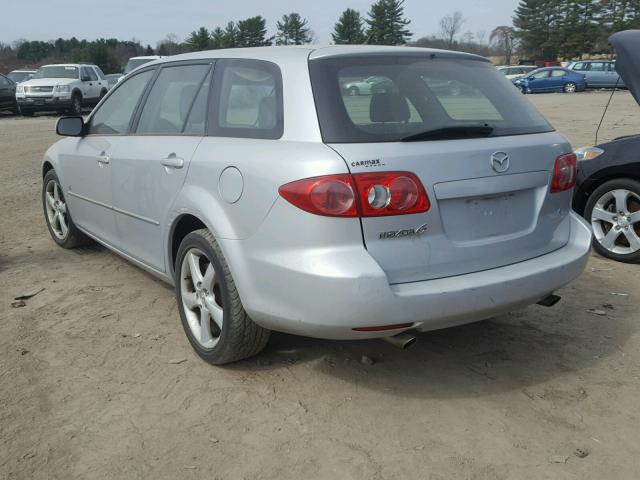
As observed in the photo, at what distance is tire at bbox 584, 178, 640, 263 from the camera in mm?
5285

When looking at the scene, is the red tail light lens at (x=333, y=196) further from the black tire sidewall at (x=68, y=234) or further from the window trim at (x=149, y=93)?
the black tire sidewall at (x=68, y=234)

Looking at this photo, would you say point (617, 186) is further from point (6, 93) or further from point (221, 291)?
point (6, 93)

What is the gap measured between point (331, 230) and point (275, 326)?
57cm

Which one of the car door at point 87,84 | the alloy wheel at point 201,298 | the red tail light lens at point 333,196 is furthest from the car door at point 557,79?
the red tail light lens at point 333,196

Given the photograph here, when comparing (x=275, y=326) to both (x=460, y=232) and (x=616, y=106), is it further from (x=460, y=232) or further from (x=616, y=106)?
(x=616, y=106)

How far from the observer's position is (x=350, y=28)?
8919 centimetres

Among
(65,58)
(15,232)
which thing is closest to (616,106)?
(15,232)

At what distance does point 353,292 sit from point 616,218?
3583 mm

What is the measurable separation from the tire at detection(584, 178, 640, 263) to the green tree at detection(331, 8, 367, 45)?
85.1 meters

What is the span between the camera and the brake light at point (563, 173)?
10.9 feet

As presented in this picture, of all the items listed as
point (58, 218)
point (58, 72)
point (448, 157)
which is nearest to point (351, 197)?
point (448, 157)

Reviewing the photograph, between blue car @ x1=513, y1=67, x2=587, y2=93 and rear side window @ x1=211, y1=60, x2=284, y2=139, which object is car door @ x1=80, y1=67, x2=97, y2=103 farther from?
blue car @ x1=513, y1=67, x2=587, y2=93

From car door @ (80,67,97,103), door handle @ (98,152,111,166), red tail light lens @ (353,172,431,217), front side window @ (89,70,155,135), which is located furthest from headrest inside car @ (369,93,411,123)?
car door @ (80,67,97,103)

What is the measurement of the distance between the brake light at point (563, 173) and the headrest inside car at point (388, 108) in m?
0.84
